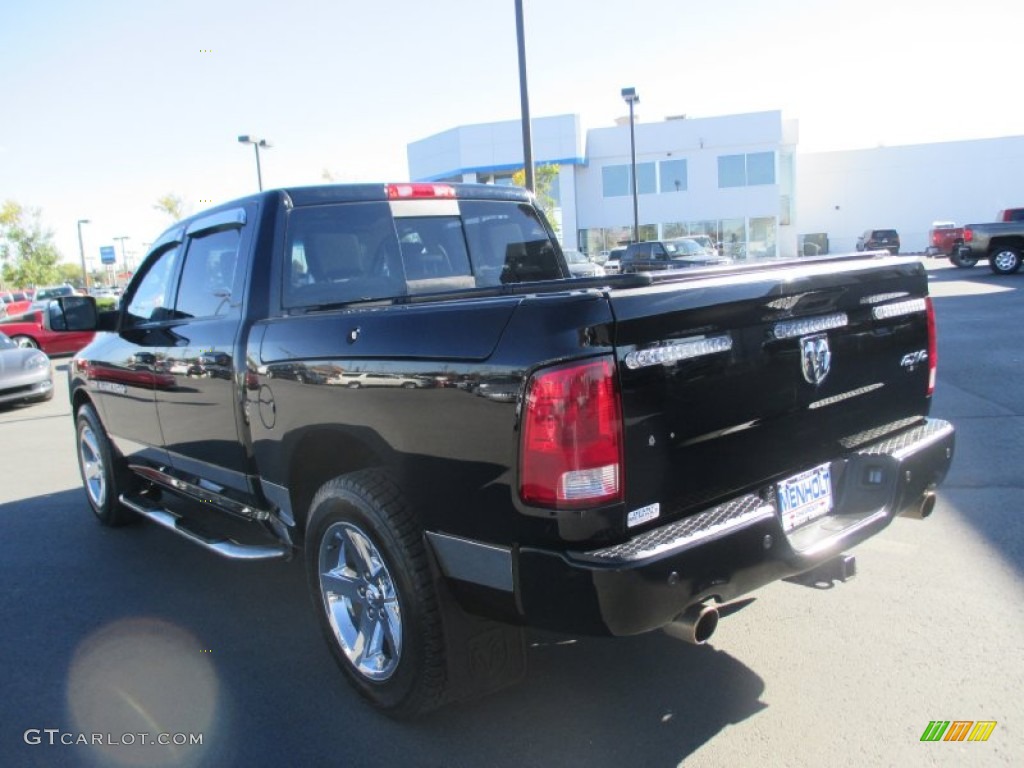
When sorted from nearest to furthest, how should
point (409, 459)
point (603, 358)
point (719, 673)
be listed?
point (603, 358) → point (409, 459) → point (719, 673)

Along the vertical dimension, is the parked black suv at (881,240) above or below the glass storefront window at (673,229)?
below

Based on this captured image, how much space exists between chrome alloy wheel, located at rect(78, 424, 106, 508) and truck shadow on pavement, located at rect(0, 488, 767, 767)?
1217 millimetres

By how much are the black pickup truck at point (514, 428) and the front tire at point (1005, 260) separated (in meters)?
24.3

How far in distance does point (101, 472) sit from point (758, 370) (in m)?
4.79

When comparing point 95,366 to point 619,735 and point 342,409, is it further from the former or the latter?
point 619,735

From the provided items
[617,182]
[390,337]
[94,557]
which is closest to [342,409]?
[390,337]

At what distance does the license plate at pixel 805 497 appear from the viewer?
113 inches

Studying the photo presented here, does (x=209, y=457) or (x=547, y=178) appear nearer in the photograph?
(x=209, y=457)

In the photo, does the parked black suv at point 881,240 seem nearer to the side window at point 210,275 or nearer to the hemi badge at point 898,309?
the hemi badge at point 898,309

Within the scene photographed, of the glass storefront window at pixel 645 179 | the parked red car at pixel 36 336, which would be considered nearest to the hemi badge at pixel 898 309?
the parked red car at pixel 36 336

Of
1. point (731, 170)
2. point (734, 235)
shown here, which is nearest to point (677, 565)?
point (734, 235)

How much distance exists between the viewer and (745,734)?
289 cm

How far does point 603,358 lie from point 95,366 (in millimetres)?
4375

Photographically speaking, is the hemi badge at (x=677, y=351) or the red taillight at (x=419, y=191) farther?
the red taillight at (x=419, y=191)
